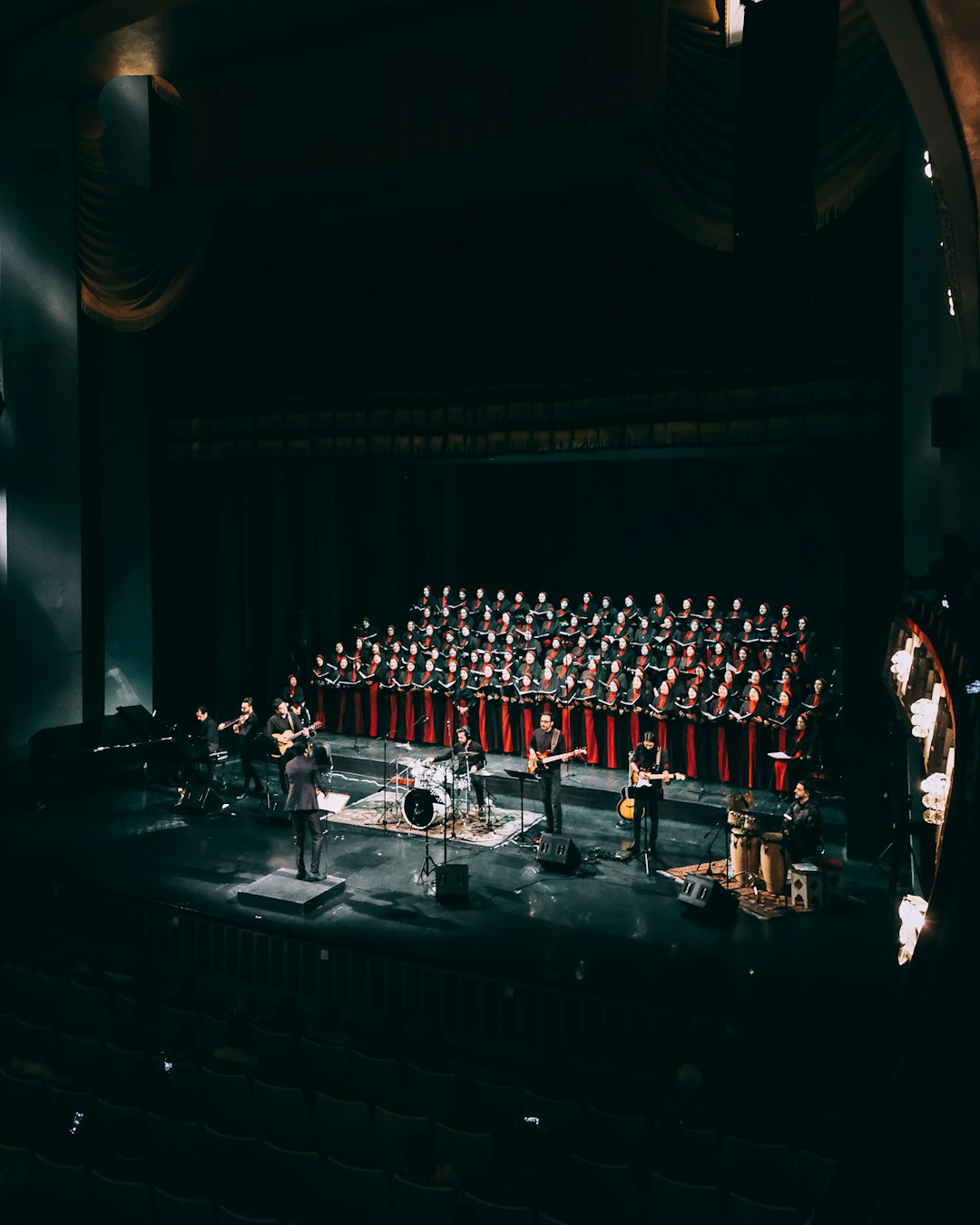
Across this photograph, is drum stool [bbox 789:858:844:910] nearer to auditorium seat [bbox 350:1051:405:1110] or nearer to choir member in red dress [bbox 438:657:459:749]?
auditorium seat [bbox 350:1051:405:1110]

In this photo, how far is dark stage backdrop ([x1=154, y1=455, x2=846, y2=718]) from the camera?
18.0 meters

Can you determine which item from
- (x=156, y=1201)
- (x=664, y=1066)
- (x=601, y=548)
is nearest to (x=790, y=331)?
(x=664, y=1066)

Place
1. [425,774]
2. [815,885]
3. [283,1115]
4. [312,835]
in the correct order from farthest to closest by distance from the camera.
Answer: [425,774] → [312,835] → [815,885] → [283,1115]

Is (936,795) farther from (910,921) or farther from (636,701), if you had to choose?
(636,701)

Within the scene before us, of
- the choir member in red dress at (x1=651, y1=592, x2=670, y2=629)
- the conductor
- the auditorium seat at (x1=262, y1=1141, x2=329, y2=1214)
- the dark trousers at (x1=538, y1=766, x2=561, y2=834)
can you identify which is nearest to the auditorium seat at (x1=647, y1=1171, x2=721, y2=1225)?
the auditorium seat at (x1=262, y1=1141, x2=329, y2=1214)

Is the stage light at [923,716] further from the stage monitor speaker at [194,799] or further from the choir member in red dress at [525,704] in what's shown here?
the stage monitor speaker at [194,799]

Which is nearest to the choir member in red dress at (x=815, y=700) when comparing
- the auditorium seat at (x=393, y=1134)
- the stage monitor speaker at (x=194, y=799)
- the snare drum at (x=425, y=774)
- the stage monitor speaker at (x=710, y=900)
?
the stage monitor speaker at (x=710, y=900)

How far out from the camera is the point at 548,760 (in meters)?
12.7

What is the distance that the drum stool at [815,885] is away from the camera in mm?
10555

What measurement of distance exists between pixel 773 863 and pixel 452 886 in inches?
129

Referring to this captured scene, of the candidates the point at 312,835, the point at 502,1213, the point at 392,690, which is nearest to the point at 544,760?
the point at 312,835

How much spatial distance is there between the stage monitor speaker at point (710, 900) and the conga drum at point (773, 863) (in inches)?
21.3

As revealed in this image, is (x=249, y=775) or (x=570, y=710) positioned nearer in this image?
(x=249, y=775)

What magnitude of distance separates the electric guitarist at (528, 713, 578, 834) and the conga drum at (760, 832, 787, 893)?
2.69m
